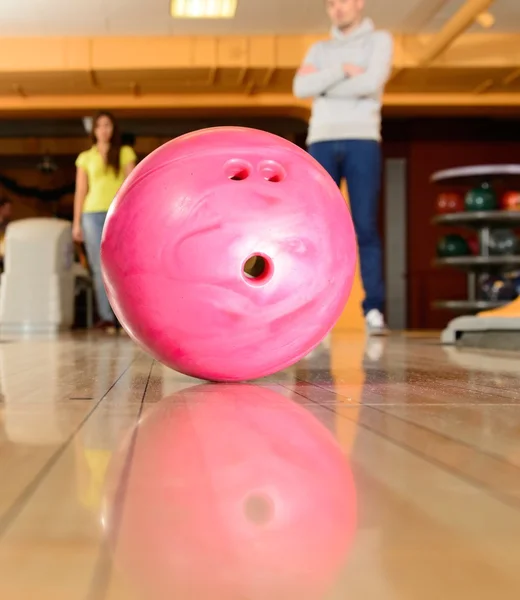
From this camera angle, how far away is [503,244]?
580 centimetres

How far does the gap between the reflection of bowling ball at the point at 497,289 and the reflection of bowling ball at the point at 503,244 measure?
225mm

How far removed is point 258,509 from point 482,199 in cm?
551

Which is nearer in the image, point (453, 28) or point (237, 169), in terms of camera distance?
point (237, 169)

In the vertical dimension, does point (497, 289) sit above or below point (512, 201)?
below

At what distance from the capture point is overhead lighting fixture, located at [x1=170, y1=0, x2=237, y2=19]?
21.5 feet

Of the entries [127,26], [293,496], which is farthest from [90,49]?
[293,496]

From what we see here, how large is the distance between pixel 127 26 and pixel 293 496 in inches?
275

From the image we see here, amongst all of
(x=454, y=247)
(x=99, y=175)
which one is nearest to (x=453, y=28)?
(x=454, y=247)

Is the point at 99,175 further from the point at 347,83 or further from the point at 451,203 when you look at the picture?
the point at 451,203

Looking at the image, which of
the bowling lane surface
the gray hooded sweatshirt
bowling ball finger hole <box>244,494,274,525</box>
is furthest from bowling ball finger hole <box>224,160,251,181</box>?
the gray hooded sweatshirt

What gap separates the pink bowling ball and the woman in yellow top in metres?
3.05

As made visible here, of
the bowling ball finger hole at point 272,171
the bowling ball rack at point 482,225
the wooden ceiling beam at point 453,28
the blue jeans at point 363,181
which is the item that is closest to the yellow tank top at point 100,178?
the blue jeans at point 363,181

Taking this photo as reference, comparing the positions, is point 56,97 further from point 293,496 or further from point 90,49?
point 293,496

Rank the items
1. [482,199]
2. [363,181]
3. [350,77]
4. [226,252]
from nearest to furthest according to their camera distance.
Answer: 1. [226,252]
2. [350,77]
3. [363,181]
4. [482,199]
